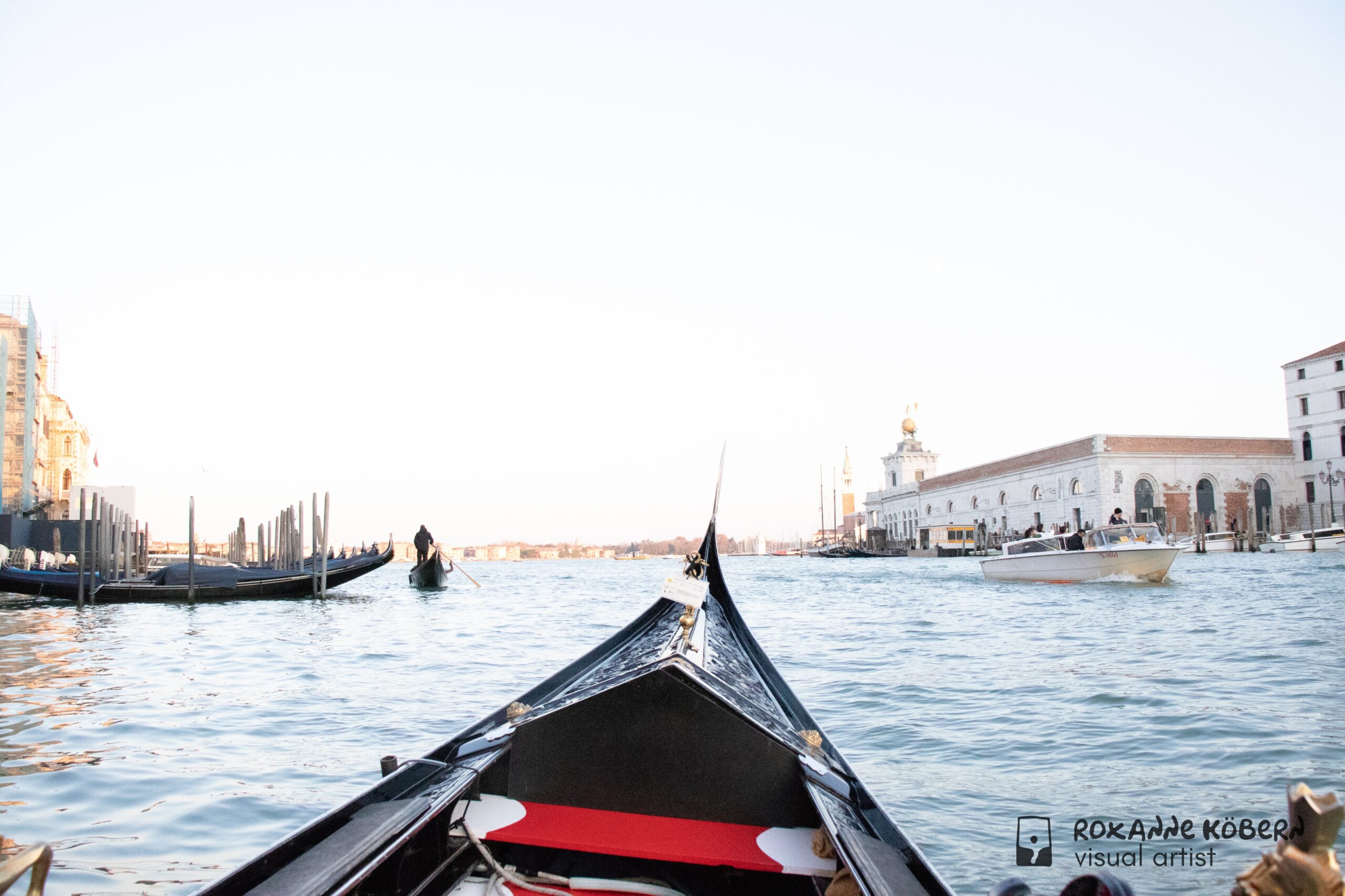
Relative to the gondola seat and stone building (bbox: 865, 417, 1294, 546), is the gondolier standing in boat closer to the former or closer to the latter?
the gondola seat

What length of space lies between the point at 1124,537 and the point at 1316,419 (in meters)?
24.8

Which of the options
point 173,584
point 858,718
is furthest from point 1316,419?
point 173,584

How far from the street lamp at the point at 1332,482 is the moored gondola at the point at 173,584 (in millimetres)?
31189

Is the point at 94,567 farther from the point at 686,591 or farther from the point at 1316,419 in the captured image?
the point at 1316,419

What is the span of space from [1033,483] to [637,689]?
3607 centimetres

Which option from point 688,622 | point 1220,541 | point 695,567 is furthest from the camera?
point 1220,541

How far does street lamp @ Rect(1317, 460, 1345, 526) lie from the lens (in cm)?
2966

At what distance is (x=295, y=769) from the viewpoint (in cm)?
351

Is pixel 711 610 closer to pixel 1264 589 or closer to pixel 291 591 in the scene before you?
pixel 1264 589

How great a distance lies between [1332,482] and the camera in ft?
98.3

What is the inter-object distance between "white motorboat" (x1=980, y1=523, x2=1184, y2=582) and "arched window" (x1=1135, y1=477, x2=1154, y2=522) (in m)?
20.2

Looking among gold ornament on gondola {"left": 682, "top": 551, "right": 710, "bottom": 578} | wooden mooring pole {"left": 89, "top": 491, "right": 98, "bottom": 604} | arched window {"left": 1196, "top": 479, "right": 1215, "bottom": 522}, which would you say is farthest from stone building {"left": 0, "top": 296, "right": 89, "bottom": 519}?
arched window {"left": 1196, "top": 479, "right": 1215, "bottom": 522}

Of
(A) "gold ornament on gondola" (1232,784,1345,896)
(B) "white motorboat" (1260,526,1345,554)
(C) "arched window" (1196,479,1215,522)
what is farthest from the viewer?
(C) "arched window" (1196,479,1215,522)

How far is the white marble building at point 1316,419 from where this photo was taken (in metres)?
30.0
